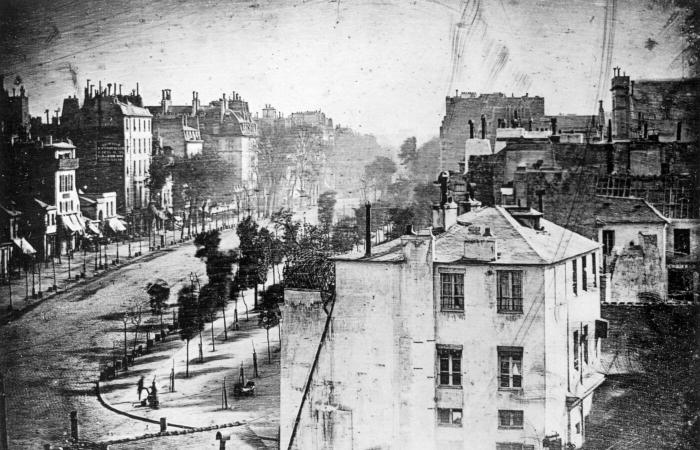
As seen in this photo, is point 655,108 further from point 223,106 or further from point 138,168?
point 138,168

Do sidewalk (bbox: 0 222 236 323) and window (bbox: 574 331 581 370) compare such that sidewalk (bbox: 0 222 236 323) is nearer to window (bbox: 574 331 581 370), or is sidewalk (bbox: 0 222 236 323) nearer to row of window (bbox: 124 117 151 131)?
row of window (bbox: 124 117 151 131)

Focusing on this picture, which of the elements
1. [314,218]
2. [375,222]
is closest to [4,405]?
[314,218]

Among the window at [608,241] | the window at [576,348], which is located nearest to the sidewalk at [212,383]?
the window at [576,348]

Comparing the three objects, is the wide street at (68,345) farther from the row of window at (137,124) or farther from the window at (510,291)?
the window at (510,291)

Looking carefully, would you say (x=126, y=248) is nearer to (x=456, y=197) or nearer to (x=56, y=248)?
(x=56, y=248)

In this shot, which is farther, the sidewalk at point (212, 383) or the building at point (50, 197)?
the building at point (50, 197)

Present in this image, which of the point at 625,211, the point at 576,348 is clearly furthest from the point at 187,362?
the point at 625,211

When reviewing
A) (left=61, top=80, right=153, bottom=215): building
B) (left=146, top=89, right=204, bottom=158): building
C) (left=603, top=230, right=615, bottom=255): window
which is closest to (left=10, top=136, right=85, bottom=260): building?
(left=61, top=80, right=153, bottom=215): building
